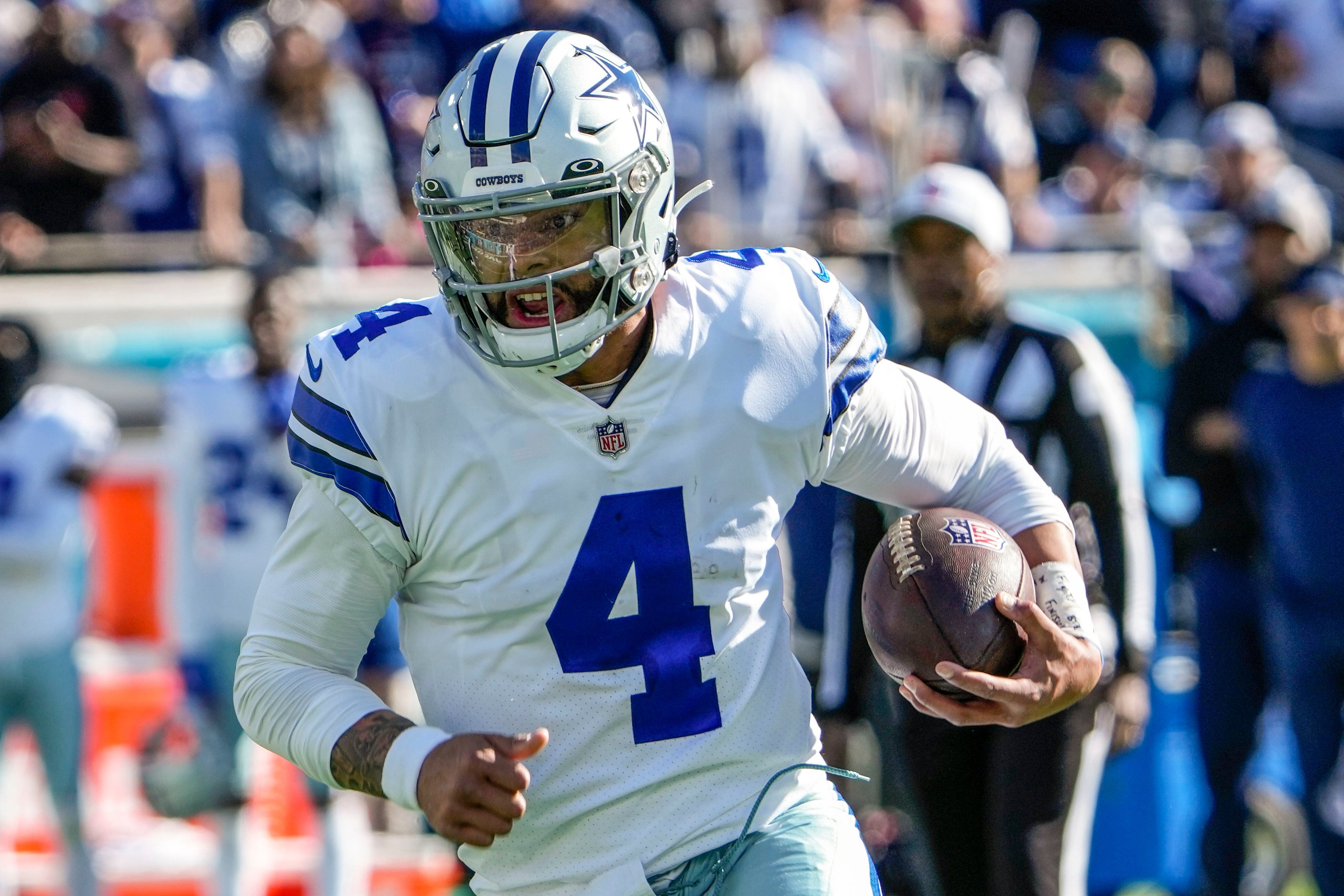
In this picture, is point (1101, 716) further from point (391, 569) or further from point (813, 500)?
point (391, 569)

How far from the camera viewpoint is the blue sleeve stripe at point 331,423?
2.38m

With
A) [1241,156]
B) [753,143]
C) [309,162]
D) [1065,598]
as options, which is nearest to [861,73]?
[753,143]

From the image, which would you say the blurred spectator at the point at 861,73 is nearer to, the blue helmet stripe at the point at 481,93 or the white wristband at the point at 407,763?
the blue helmet stripe at the point at 481,93

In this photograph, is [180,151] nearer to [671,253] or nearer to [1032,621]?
[671,253]

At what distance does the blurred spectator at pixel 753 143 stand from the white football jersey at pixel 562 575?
15.1 ft

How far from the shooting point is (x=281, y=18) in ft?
23.3

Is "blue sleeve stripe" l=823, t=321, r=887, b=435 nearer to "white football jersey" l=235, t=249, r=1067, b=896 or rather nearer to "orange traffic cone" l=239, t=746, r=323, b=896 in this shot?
"white football jersey" l=235, t=249, r=1067, b=896

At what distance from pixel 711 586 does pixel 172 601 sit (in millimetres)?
3512

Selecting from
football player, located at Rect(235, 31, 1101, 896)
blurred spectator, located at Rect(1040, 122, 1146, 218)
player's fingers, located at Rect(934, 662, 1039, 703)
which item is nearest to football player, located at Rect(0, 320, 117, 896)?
football player, located at Rect(235, 31, 1101, 896)

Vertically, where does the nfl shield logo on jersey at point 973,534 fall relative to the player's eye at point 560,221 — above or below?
below

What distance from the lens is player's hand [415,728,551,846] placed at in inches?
84.1

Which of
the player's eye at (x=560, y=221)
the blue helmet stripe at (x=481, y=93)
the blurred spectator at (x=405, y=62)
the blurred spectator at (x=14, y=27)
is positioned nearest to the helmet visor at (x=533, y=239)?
the player's eye at (x=560, y=221)

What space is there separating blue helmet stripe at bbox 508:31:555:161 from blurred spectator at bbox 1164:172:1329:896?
340 cm

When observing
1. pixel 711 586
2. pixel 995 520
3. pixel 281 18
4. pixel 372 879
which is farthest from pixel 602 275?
pixel 281 18
